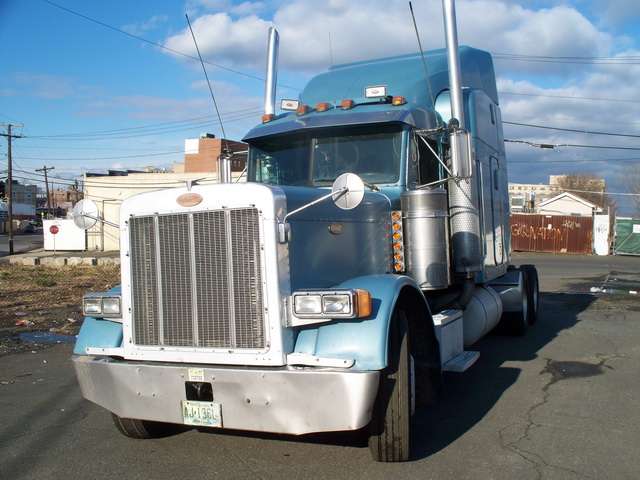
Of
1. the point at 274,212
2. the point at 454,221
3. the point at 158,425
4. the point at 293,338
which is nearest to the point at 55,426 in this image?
the point at 158,425

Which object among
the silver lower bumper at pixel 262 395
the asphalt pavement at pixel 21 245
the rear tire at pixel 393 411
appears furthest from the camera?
the asphalt pavement at pixel 21 245

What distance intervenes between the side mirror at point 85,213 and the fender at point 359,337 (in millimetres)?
2145

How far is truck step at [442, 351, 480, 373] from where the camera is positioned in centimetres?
582

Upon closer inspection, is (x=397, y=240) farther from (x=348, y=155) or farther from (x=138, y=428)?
(x=138, y=428)

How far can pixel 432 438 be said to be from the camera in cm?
523

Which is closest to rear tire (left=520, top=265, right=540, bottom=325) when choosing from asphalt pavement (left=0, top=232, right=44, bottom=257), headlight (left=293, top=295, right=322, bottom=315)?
headlight (left=293, top=295, right=322, bottom=315)

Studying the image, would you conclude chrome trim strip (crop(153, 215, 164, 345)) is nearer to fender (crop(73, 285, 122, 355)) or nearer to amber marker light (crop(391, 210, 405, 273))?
fender (crop(73, 285, 122, 355))

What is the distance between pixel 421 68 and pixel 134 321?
15.9ft

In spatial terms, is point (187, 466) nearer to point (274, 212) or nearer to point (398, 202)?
point (274, 212)

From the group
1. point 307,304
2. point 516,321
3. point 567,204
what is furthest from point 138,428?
point 567,204

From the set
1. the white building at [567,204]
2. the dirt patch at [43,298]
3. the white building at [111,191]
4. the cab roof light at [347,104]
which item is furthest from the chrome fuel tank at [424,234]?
the white building at [567,204]

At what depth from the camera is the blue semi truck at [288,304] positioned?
418 centimetres

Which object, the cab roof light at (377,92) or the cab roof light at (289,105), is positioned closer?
the cab roof light at (377,92)

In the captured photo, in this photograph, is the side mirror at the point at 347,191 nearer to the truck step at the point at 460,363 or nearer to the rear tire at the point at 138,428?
the truck step at the point at 460,363
